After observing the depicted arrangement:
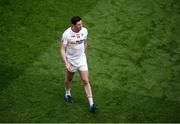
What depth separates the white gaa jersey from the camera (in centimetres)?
643

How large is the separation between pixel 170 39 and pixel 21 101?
14.3 ft

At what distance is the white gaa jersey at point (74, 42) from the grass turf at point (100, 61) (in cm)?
126

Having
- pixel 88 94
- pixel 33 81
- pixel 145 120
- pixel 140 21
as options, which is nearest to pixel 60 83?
pixel 33 81

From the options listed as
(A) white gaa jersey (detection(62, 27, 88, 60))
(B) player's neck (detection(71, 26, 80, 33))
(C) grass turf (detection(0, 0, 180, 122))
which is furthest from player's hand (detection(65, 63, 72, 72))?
(C) grass turf (detection(0, 0, 180, 122))

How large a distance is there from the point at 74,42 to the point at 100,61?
6.75ft

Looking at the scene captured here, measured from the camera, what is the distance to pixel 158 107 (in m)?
7.26

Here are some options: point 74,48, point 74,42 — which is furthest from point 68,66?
point 74,42

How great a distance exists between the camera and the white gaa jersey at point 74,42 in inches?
253

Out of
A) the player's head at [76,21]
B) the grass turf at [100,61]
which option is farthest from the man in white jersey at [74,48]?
the grass turf at [100,61]

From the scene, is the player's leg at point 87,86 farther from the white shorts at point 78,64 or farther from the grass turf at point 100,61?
the grass turf at point 100,61

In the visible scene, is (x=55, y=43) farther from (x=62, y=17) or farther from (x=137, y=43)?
(x=137, y=43)

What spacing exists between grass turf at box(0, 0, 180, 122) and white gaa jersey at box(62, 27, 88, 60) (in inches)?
49.7

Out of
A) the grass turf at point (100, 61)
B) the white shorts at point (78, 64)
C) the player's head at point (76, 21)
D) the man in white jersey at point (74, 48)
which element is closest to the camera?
the player's head at point (76, 21)

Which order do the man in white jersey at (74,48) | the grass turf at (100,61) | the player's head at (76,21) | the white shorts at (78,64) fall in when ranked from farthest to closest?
1. the grass turf at (100,61)
2. the white shorts at (78,64)
3. the man in white jersey at (74,48)
4. the player's head at (76,21)
